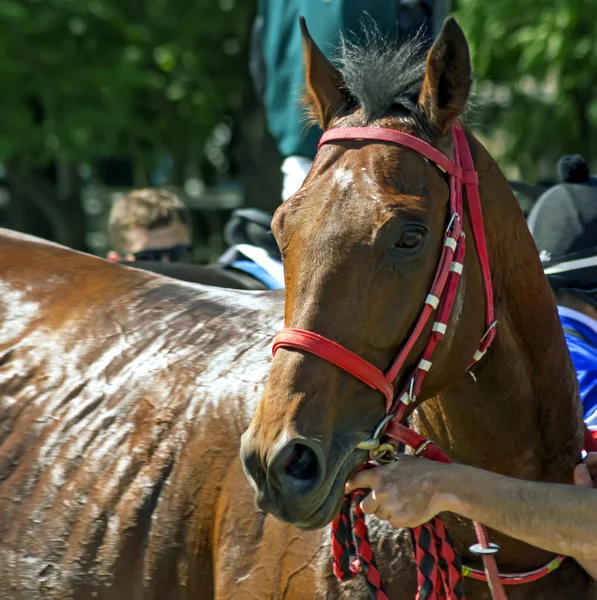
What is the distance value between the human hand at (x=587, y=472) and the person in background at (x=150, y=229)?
134 inches

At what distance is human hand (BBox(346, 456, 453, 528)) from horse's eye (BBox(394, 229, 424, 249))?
0.45 metres

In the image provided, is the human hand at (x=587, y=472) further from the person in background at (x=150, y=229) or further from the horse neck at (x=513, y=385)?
the person in background at (x=150, y=229)

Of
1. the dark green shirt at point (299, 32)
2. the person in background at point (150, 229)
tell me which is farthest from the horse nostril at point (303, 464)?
the person in background at point (150, 229)

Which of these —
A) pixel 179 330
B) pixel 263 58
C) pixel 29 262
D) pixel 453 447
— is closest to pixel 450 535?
pixel 453 447

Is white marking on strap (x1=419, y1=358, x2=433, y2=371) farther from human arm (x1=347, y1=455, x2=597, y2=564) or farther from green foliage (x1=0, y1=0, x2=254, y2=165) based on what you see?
green foliage (x1=0, y1=0, x2=254, y2=165)

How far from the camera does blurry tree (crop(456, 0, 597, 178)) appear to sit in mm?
7957

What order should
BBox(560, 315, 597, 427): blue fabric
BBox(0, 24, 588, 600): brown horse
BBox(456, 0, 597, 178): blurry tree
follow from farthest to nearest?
BBox(456, 0, 597, 178): blurry tree < BBox(560, 315, 597, 427): blue fabric < BBox(0, 24, 588, 600): brown horse

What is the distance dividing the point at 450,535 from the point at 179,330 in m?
1.04

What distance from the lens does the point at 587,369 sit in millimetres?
2922

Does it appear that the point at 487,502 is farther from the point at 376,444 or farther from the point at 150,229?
the point at 150,229

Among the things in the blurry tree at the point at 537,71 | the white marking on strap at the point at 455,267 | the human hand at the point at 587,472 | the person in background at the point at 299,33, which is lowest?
the human hand at the point at 587,472

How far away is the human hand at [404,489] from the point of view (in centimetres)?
208

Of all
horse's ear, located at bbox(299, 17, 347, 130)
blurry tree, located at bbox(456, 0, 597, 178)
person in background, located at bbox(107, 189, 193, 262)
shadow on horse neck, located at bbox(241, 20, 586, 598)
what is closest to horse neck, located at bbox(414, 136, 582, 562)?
shadow on horse neck, located at bbox(241, 20, 586, 598)

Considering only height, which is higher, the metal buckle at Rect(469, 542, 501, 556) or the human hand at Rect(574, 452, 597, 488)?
the human hand at Rect(574, 452, 597, 488)
